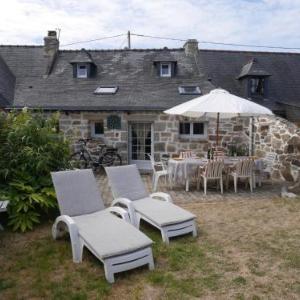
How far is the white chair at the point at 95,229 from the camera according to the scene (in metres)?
4.04

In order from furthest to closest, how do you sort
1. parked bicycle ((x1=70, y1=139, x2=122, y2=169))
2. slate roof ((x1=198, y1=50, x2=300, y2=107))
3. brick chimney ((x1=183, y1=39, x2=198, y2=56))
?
brick chimney ((x1=183, y1=39, x2=198, y2=56)) → slate roof ((x1=198, y1=50, x2=300, y2=107)) → parked bicycle ((x1=70, y1=139, x2=122, y2=169))

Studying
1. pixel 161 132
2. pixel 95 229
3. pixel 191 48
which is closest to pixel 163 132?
pixel 161 132

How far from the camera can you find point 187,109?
8164 mm

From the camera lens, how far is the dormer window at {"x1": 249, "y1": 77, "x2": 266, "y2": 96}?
46.2 feet

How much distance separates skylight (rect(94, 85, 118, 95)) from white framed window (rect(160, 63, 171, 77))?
2104mm

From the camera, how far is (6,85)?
1297 centimetres

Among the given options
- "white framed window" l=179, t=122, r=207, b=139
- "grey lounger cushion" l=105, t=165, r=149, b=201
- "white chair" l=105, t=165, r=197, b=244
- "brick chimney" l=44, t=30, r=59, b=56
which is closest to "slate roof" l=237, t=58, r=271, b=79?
"white framed window" l=179, t=122, r=207, b=139

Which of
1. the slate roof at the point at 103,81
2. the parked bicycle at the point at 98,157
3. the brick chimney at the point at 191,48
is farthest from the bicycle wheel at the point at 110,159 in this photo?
the brick chimney at the point at 191,48

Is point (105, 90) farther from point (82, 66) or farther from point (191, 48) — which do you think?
point (191, 48)

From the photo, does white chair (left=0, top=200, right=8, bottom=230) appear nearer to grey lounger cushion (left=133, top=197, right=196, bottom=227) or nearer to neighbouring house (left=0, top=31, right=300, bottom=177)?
grey lounger cushion (left=133, top=197, right=196, bottom=227)

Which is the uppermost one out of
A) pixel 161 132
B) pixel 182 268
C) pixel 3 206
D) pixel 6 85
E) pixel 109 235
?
pixel 6 85

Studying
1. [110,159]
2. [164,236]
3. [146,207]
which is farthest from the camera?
[110,159]

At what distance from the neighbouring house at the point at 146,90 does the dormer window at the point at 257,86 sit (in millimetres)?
39

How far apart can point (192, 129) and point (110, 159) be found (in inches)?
119
